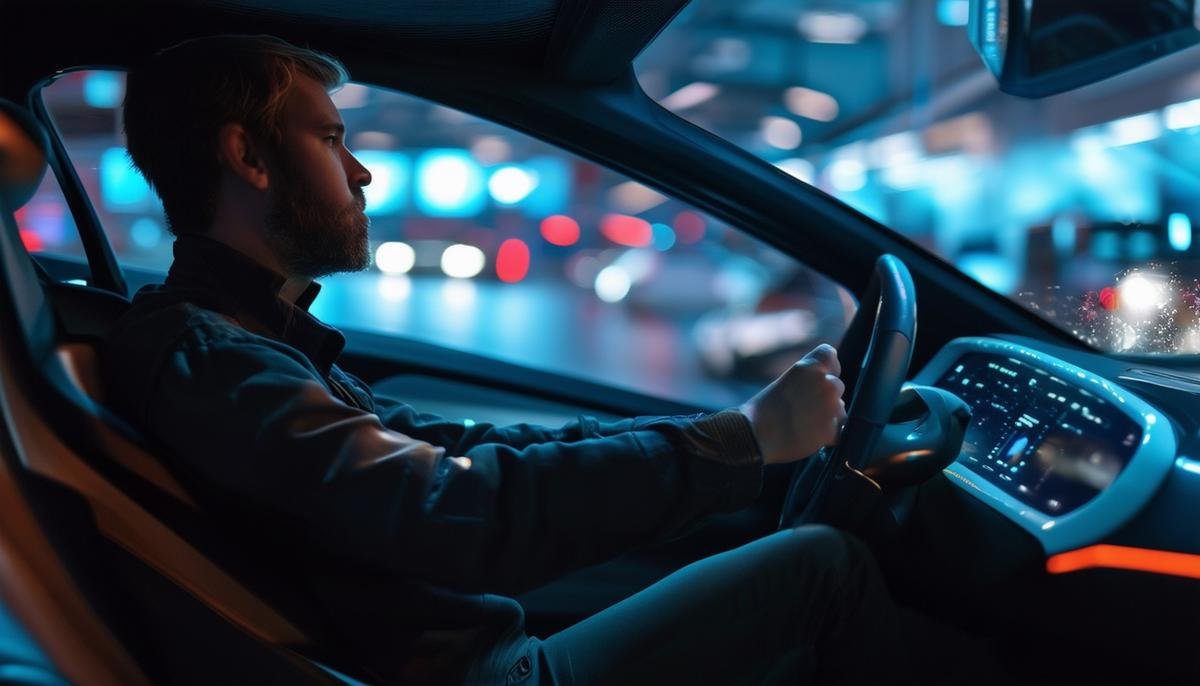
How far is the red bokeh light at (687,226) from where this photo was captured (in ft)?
47.9

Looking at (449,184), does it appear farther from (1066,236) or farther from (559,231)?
(1066,236)

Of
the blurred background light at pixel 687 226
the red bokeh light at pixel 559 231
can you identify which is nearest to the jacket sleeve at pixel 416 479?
the blurred background light at pixel 687 226

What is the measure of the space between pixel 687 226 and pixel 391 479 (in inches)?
554

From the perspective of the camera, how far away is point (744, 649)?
1.45m

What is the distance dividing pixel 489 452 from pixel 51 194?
1157 millimetres

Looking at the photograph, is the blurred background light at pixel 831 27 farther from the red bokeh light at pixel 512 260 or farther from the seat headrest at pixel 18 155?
the seat headrest at pixel 18 155

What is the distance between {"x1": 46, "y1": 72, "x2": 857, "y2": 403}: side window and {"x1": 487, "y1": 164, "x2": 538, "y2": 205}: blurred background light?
3 cm

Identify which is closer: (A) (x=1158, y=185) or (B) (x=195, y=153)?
(B) (x=195, y=153)

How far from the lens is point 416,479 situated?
1.15 m

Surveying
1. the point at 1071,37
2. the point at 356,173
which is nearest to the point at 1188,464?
the point at 1071,37

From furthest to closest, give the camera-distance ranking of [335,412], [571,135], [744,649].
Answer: [571,135] → [744,649] → [335,412]

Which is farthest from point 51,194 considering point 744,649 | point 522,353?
point 522,353

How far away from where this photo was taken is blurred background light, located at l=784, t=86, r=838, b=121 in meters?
10.5

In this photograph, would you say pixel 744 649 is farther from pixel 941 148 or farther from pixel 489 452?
pixel 941 148
